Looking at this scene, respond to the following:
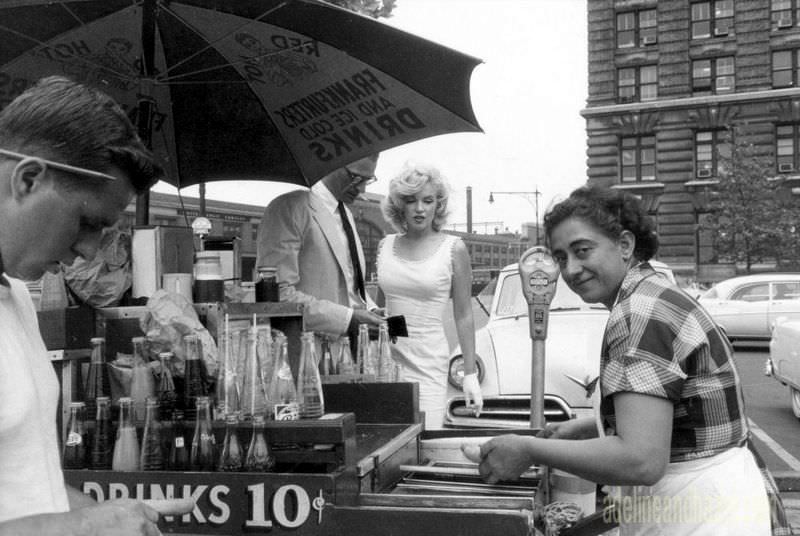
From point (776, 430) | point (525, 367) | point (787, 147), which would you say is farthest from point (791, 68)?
point (525, 367)

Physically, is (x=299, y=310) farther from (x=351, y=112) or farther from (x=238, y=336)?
(x=351, y=112)

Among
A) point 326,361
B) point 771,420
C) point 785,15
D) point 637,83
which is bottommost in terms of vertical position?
point 771,420

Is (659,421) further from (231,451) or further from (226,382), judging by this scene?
(226,382)

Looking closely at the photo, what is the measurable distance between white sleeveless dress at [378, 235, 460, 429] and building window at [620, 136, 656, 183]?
114 ft

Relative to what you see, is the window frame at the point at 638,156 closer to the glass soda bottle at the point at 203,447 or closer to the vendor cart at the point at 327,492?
the vendor cart at the point at 327,492

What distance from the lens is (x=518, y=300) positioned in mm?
7059

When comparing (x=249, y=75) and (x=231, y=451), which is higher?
(x=249, y=75)

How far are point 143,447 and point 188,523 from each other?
264mm

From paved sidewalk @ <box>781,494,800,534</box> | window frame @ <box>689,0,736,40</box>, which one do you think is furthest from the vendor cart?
window frame @ <box>689,0,736,40</box>

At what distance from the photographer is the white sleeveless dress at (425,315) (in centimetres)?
441

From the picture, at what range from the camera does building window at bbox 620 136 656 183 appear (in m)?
37.2

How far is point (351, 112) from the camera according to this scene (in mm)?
3996

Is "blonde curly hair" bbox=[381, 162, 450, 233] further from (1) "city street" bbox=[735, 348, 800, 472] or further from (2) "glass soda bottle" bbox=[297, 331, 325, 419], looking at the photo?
(1) "city street" bbox=[735, 348, 800, 472]

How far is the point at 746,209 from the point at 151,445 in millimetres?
32500
